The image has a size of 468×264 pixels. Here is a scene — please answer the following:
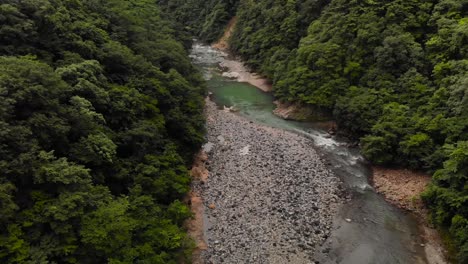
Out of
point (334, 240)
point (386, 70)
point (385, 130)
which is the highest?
point (386, 70)

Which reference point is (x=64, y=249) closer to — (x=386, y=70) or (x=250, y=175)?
(x=250, y=175)

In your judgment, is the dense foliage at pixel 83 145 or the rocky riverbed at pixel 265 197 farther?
the rocky riverbed at pixel 265 197

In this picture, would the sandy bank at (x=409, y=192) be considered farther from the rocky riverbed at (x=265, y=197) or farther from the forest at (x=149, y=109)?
the rocky riverbed at (x=265, y=197)

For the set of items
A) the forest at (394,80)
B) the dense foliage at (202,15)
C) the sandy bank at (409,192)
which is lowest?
the dense foliage at (202,15)

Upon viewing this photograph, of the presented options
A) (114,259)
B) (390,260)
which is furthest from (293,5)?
(114,259)

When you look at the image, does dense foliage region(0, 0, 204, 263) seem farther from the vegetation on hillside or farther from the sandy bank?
the vegetation on hillside

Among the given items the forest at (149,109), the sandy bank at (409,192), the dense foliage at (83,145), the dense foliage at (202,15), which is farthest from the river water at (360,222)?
the dense foliage at (202,15)

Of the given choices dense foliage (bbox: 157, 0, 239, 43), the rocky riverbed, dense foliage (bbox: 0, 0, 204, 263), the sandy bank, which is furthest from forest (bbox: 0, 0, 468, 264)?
dense foliage (bbox: 157, 0, 239, 43)

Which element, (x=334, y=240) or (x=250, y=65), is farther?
(x=250, y=65)
